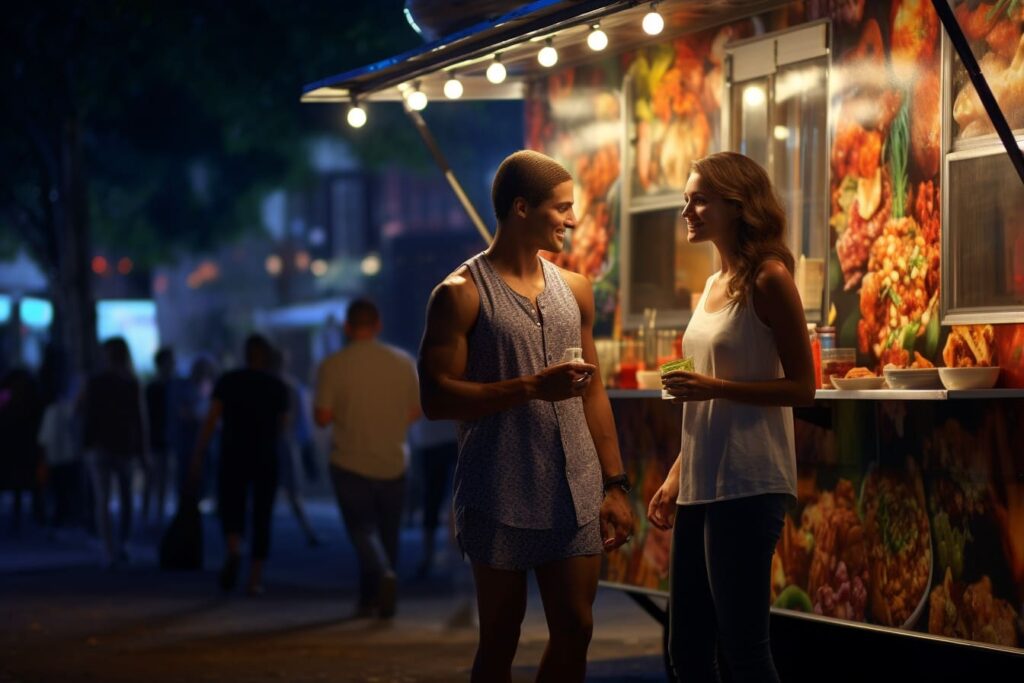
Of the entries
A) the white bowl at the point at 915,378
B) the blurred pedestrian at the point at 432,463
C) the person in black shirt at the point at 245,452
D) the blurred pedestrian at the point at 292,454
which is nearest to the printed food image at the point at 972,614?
the white bowl at the point at 915,378

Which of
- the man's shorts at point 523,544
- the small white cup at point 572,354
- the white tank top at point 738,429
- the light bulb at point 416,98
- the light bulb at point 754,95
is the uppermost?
the light bulb at point 416,98

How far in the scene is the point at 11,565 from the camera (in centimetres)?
1652

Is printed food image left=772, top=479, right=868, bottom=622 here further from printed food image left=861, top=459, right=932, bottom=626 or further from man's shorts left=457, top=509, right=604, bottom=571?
man's shorts left=457, top=509, right=604, bottom=571

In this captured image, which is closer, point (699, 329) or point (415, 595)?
point (699, 329)

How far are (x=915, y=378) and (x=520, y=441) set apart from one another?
2.21 meters

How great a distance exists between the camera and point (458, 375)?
18.1 ft

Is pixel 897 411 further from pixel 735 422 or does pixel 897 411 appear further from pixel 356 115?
pixel 356 115

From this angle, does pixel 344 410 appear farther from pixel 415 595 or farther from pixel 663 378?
pixel 663 378

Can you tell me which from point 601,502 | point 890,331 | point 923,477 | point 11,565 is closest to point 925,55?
point 890,331

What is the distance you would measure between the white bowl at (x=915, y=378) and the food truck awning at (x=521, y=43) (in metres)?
1.88

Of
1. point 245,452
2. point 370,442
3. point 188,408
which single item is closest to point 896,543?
point 370,442

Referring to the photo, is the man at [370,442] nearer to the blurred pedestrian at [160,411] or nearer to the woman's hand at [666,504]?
the woman's hand at [666,504]

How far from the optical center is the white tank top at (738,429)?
5.66 meters

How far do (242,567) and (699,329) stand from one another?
10535 mm
